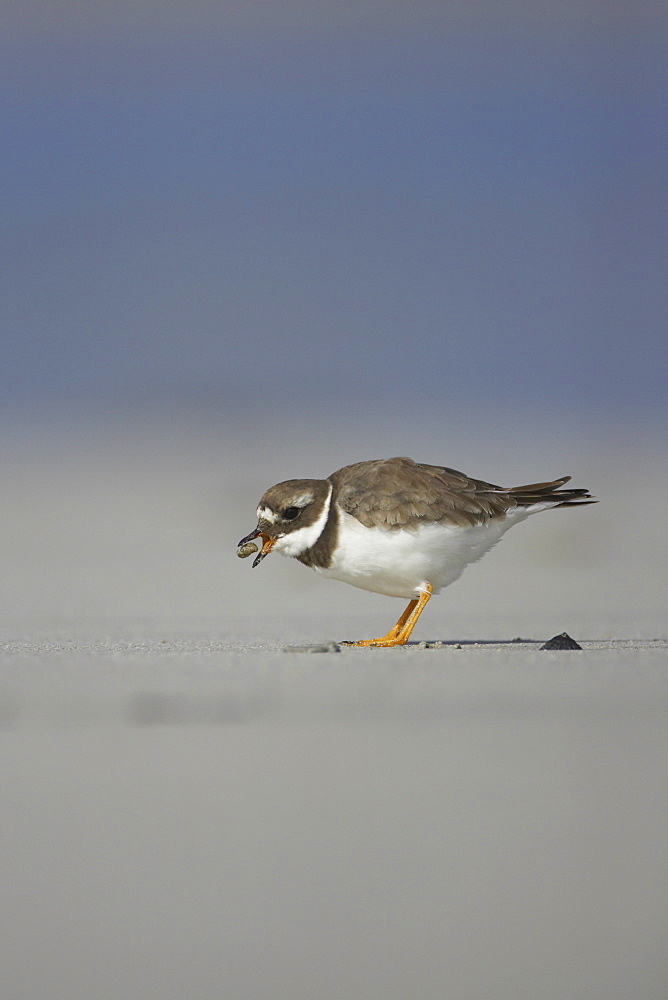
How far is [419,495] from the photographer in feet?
20.5

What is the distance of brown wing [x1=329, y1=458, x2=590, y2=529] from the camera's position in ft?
20.2

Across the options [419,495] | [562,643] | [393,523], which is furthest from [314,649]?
[562,643]

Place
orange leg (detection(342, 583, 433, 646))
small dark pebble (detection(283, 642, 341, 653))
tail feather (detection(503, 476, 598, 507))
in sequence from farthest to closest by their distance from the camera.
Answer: tail feather (detection(503, 476, 598, 507))
orange leg (detection(342, 583, 433, 646))
small dark pebble (detection(283, 642, 341, 653))

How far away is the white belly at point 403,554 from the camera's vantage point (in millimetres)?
6152

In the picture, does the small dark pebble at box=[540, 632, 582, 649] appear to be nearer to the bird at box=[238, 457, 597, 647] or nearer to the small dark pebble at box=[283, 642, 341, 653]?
the bird at box=[238, 457, 597, 647]

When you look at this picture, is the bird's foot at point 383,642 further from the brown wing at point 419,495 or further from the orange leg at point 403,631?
the brown wing at point 419,495

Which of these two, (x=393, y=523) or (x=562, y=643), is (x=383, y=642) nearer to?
(x=393, y=523)

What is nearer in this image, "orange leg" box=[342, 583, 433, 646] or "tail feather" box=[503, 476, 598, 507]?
"orange leg" box=[342, 583, 433, 646]

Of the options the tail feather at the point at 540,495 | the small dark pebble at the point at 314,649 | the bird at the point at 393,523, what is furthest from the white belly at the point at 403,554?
the small dark pebble at the point at 314,649

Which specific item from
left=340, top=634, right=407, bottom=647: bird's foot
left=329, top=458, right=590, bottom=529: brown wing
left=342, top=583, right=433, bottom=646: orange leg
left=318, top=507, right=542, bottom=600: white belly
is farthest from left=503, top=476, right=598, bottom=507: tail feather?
left=340, top=634, right=407, bottom=647: bird's foot

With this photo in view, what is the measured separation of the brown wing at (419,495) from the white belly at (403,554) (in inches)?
1.7

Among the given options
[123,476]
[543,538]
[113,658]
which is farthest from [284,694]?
[123,476]

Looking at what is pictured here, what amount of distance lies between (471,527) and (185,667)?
146 cm

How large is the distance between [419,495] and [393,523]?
0.69ft
